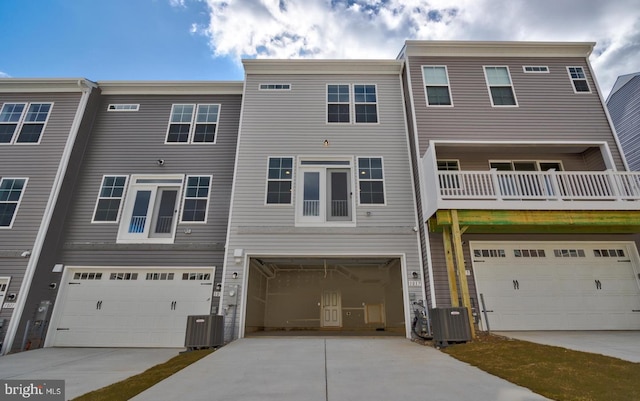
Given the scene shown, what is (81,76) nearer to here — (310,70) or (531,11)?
(310,70)

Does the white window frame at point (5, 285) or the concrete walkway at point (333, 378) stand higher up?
the white window frame at point (5, 285)

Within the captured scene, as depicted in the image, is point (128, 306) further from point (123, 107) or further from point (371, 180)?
point (371, 180)

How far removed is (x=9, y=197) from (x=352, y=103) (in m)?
11.7

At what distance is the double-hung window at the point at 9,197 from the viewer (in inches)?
352

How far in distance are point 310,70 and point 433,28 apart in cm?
493

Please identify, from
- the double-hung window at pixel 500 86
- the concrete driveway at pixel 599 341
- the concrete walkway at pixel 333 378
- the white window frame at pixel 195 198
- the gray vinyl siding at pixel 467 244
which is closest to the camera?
the concrete walkway at pixel 333 378

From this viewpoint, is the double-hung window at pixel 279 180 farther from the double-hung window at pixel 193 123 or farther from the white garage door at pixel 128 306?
the white garage door at pixel 128 306

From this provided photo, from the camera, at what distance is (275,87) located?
10414 millimetres

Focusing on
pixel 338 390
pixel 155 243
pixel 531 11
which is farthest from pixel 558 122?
pixel 155 243

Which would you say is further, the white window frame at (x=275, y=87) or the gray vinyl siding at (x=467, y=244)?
the white window frame at (x=275, y=87)

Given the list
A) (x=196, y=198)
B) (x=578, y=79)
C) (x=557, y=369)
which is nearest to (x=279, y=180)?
(x=196, y=198)

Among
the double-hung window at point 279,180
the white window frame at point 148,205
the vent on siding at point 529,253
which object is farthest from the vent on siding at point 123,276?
the vent on siding at point 529,253

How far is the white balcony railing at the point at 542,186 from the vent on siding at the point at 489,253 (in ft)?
5.74

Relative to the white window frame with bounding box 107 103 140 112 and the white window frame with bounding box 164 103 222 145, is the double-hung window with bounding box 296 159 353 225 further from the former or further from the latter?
the white window frame with bounding box 107 103 140 112
